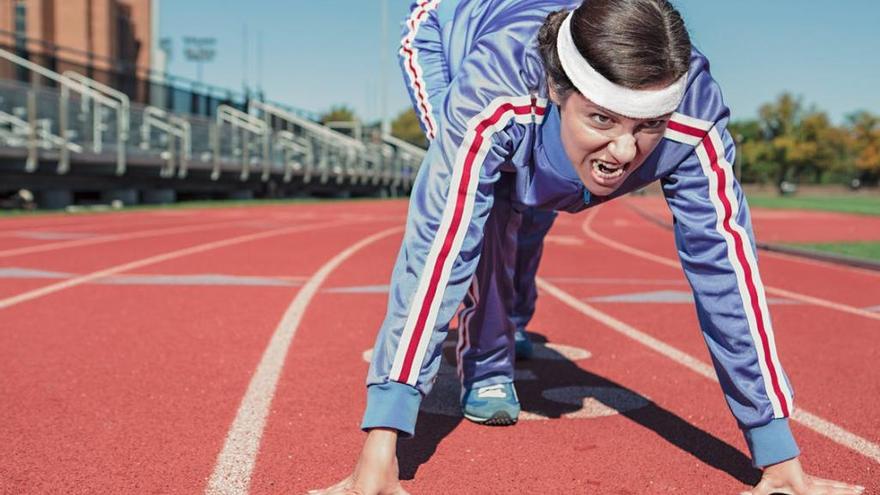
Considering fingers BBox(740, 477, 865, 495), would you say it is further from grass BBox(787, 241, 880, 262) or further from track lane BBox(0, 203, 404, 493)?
grass BBox(787, 241, 880, 262)

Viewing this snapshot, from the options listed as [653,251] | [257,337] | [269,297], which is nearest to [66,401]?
[257,337]

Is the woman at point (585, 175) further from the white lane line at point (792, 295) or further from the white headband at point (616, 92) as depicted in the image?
the white lane line at point (792, 295)

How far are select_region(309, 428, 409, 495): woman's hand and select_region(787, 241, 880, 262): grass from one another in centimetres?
962

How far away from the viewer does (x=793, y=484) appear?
2686 millimetres

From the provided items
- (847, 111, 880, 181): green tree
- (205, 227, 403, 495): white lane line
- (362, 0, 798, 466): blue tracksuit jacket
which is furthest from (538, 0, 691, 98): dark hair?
(847, 111, 880, 181): green tree

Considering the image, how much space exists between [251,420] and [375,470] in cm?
123

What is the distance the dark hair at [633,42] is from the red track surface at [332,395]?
1.24 metres

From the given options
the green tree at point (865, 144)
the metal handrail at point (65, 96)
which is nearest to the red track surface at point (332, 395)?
the metal handrail at point (65, 96)

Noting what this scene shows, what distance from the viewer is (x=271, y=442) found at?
3.28 m

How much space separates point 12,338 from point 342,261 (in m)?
5.12

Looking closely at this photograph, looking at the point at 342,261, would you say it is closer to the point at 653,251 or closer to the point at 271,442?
the point at 653,251

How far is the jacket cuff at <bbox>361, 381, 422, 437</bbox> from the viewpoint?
2.51 metres

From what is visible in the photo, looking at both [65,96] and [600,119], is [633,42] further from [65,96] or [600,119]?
[65,96]

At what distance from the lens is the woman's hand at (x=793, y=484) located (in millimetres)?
2674
